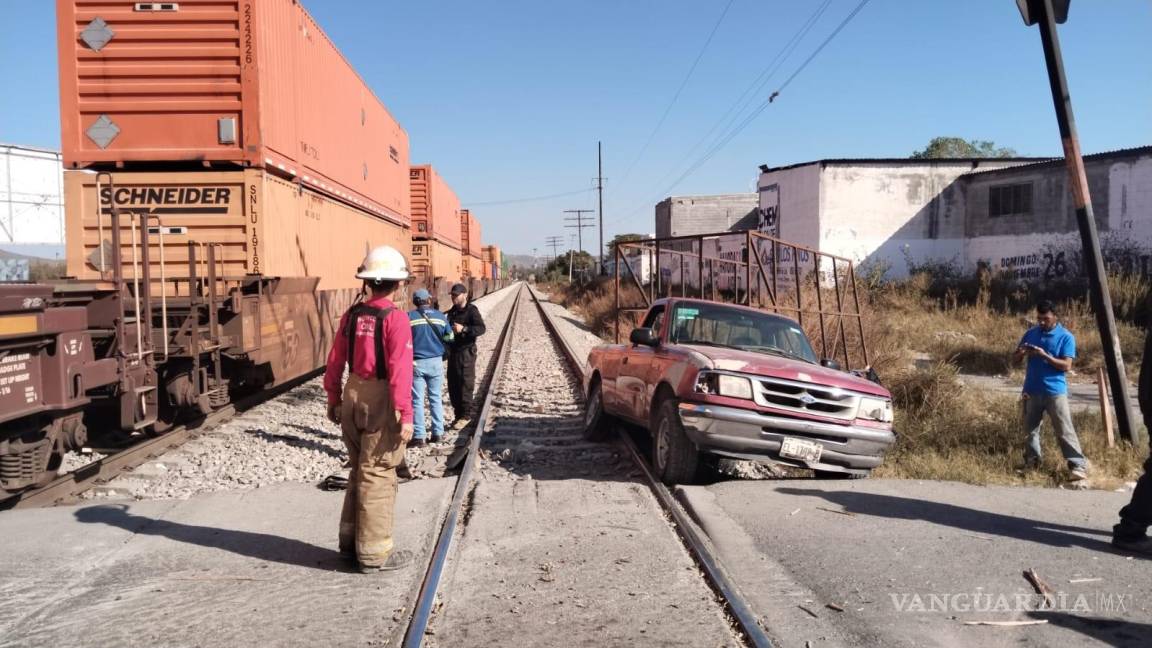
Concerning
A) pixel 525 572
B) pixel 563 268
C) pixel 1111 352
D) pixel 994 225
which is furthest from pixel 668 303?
pixel 563 268

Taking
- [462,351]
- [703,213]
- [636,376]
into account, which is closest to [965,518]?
[636,376]

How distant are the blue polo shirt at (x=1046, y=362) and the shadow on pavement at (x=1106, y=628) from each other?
3780mm

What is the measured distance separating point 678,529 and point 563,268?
11860 centimetres

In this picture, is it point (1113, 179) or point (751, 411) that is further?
point (1113, 179)

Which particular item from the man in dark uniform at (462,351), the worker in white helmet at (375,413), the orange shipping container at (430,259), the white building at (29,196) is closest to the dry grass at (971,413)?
the man in dark uniform at (462,351)

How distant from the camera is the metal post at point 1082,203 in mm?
7828

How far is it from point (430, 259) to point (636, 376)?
19.2m

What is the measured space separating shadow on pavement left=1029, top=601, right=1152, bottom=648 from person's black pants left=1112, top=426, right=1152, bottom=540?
1.21 meters

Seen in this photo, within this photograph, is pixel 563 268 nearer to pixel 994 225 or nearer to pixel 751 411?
pixel 994 225

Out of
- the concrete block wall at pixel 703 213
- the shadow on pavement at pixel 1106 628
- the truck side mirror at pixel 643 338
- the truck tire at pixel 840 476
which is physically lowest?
the truck tire at pixel 840 476

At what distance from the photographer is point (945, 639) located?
358 centimetres

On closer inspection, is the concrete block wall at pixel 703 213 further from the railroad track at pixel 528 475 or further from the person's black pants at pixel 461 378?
the person's black pants at pixel 461 378

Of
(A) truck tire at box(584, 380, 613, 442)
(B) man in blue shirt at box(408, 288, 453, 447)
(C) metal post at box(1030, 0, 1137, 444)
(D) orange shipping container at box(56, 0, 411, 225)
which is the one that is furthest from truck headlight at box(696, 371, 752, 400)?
(D) orange shipping container at box(56, 0, 411, 225)

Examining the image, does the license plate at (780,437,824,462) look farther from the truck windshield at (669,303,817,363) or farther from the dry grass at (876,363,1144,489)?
the dry grass at (876,363,1144,489)
